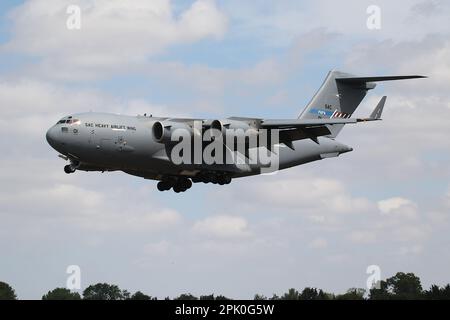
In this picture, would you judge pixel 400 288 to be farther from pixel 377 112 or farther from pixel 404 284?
pixel 377 112

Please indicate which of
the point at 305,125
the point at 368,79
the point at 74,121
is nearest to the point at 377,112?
the point at 305,125

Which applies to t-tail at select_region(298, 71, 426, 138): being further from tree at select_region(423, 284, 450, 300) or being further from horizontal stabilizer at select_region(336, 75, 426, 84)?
tree at select_region(423, 284, 450, 300)

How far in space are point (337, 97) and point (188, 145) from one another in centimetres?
891

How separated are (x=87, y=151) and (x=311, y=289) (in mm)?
9252

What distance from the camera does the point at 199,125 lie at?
3716 cm

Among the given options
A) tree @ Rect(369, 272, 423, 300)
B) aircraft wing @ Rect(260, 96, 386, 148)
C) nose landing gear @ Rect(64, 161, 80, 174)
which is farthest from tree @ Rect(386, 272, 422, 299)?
nose landing gear @ Rect(64, 161, 80, 174)

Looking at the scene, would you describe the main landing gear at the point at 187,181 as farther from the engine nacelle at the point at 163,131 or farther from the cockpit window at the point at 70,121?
the cockpit window at the point at 70,121

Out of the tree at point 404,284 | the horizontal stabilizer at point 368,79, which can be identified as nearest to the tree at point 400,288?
the tree at point 404,284

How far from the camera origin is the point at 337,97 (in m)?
43.3

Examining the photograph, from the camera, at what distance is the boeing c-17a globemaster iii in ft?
116

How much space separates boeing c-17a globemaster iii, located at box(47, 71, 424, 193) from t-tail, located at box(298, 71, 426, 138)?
2.18m
